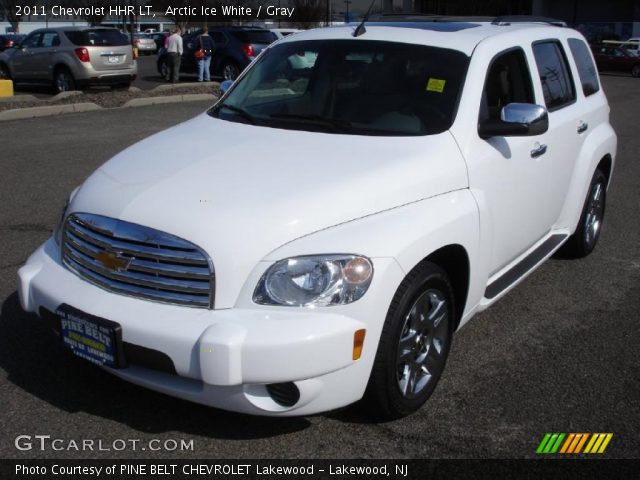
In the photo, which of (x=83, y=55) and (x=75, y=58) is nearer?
(x=83, y=55)

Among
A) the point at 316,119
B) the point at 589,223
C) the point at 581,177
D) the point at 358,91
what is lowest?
the point at 589,223

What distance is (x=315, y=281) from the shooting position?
307 cm

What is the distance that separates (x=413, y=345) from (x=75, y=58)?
16222mm

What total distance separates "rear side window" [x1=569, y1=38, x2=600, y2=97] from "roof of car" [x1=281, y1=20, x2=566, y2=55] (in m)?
0.63

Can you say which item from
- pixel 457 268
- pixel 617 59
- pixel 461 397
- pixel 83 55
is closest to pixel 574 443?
pixel 461 397

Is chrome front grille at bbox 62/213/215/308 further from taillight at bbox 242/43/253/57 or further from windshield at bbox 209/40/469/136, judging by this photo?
taillight at bbox 242/43/253/57

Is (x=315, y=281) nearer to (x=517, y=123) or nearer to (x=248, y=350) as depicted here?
(x=248, y=350)

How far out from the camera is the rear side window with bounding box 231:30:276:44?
2103 centimetres

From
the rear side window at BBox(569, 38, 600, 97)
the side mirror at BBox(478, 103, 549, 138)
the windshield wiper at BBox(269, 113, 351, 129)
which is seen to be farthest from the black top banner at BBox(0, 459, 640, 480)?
the rear side window at BBox(569, 38, 600, 97)

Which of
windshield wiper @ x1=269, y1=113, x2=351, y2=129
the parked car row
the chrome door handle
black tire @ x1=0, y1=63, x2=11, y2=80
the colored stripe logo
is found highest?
windshield wiper @ x1=269, y1=113, x2=351, y2=129

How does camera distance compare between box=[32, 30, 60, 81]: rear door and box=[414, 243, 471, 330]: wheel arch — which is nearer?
box=[414, 243, 471, 330]: wheel arch

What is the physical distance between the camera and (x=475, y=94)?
13.6 ft

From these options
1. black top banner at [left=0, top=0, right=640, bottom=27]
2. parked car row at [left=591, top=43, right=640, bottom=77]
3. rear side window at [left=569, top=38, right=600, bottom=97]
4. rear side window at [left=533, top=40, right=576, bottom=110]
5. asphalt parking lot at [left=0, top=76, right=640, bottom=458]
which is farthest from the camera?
black top banner at [left=0, top=0, right=640, bottom=27]

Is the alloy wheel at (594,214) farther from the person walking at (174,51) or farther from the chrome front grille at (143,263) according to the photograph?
the person walking at (174,51)
